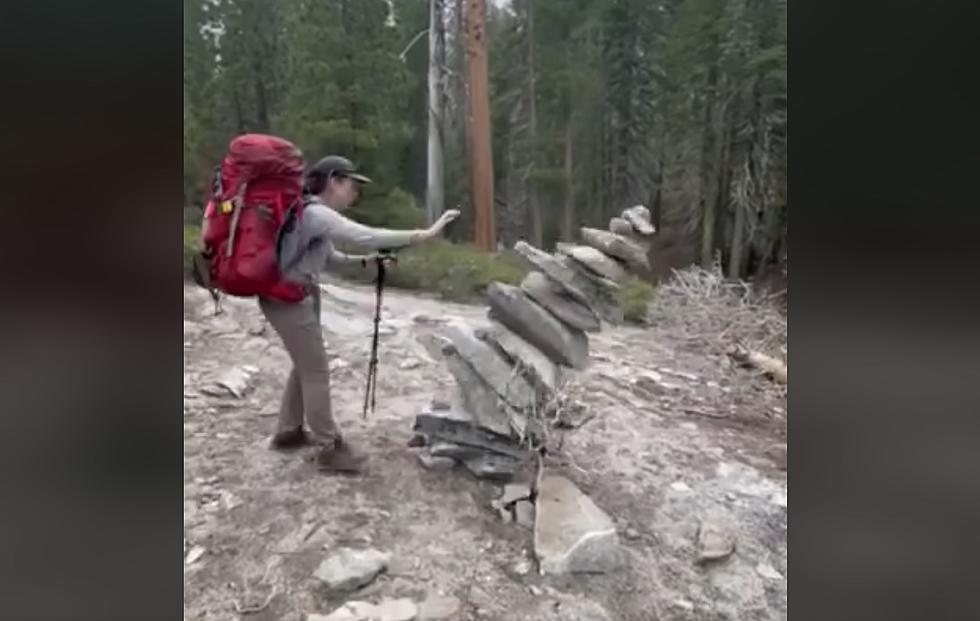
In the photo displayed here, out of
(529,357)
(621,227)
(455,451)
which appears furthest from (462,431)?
(621,227)

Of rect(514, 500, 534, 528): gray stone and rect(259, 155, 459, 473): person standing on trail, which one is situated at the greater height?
rect(259, 155, 459, 473): person standing on trail

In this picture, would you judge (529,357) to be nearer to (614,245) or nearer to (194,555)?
(614,245)

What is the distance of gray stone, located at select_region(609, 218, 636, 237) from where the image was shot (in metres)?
1.24

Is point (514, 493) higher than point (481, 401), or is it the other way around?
point (481, 401)

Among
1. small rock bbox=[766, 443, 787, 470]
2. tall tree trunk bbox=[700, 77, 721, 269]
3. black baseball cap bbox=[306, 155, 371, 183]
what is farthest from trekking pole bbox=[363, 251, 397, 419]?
small rock bbox=[766, 443, 787, 470]

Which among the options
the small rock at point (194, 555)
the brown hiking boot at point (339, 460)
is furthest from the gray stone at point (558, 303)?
the small rock at point (194, 555)

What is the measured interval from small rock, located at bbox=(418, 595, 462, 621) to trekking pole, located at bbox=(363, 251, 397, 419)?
10.0 inches

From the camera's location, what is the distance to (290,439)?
1.22m

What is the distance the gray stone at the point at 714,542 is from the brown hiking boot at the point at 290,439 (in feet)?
1.77

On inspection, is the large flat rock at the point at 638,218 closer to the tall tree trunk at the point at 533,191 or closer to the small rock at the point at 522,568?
the tall tree trunk at the point at 533,191

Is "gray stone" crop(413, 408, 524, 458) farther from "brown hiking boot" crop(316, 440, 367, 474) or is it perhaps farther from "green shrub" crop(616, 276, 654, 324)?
"green shrub" crop(616, 276, 654, 324)

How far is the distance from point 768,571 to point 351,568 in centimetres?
55

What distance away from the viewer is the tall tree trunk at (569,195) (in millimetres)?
1235
